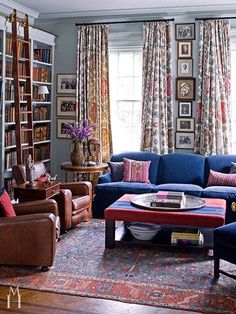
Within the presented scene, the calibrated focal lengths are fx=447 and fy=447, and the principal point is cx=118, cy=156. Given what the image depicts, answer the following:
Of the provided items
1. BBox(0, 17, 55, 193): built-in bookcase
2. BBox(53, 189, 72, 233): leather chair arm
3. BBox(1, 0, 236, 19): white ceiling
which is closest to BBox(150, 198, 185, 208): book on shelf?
BBox(53, 189, 72, 233): leather chair arm

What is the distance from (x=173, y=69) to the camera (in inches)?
277

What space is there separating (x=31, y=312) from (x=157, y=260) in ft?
5.15

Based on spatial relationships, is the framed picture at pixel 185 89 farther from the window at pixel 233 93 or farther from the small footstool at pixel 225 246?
the small footstool at pixel 225 246

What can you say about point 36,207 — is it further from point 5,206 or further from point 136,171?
point 136,171

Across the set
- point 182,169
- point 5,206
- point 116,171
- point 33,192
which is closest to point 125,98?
point 116,171

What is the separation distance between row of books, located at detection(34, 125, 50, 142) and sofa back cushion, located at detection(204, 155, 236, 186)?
8.91 ft

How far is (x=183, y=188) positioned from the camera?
595cm

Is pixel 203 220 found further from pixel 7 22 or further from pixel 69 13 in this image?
pixel 69 13

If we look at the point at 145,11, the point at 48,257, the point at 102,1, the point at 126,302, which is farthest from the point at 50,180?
the point at 145,11

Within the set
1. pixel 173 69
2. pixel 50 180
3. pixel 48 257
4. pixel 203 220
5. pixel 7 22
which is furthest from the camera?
pixel 173 69

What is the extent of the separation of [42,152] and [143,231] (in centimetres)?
322

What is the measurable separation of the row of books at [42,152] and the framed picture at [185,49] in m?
2.65

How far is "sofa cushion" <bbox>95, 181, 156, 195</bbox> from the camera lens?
599cm

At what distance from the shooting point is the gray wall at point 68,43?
704 cm
